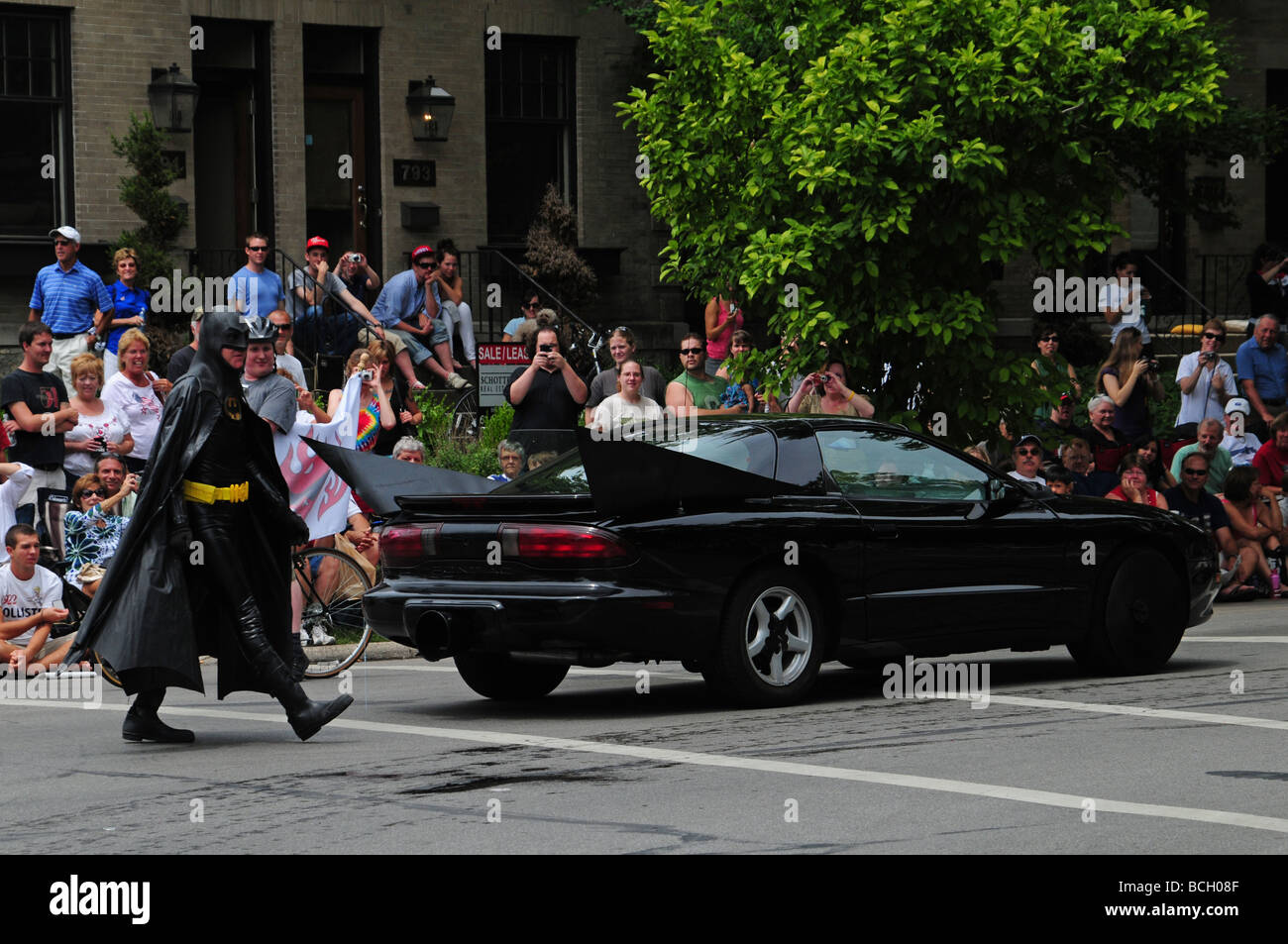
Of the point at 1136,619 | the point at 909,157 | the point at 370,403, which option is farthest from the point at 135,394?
the point at 1136,619

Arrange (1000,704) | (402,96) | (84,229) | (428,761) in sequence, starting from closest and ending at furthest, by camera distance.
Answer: (428,761)
(1000,704)
(84,229)
(402,96)

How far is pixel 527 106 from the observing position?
84.2 feet

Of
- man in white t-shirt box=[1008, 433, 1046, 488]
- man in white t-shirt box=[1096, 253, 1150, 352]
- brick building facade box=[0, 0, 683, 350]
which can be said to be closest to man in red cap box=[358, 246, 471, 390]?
brick building facade box=[0, 0, 683, 350]

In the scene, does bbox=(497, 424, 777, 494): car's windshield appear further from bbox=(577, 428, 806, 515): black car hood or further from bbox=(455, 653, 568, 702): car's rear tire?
bbox=(455, 653, 568, 702): car's rear tire

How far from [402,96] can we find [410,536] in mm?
14322

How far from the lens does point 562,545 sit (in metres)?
10.4

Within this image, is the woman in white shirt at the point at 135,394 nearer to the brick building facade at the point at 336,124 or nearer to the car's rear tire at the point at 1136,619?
the brick building facade at the point at 336,124

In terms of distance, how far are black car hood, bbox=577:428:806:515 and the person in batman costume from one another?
156 cm

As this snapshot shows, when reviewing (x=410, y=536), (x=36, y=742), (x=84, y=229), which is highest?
(x=84, y=229)

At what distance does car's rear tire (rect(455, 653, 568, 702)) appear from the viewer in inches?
456

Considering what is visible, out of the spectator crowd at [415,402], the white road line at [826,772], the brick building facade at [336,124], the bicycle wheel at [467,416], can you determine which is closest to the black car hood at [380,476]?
the spectator crowd at [415,402]

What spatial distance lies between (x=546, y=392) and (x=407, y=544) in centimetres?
619

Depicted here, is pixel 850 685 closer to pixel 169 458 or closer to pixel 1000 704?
pixel 1000 704
